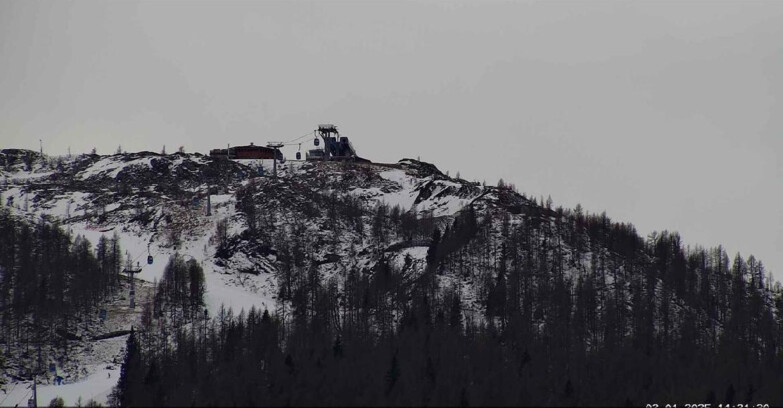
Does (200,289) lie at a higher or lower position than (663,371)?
higher

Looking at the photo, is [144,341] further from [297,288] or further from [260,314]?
[297,288]

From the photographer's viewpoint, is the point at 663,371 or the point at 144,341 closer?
the point at 663,371

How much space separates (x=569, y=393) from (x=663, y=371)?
23330 mm

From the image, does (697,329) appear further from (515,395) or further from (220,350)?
(220,350)

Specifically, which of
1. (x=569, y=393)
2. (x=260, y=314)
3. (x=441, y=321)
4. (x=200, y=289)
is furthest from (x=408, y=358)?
(x=200, y=289)

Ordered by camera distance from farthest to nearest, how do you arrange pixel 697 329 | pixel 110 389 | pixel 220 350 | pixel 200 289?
pixel 200 289 → pixel 697 329 → pixel 220 350 → pixel 110 389

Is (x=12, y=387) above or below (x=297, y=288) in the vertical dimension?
below

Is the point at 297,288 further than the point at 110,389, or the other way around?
the point at 297,288

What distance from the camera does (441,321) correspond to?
169 meters

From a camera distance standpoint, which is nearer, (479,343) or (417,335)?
(479,343)

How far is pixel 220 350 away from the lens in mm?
161125

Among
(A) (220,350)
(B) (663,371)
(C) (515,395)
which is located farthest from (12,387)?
(B) (663,371)

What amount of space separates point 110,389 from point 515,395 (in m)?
67.4

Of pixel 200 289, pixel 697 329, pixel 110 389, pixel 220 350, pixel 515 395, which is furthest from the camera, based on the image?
pixel 200 289
